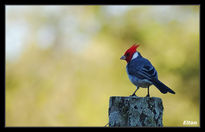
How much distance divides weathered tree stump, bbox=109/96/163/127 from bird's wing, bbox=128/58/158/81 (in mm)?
996

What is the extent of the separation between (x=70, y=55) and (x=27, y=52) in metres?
1.49

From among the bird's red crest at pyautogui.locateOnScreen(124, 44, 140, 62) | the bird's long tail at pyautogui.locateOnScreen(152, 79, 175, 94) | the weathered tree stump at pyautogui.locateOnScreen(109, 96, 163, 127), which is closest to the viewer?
the weathered tree stump at pyautogui.locateOnScreen(109, 96, 163, 127)

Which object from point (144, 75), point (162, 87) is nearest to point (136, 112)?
point (162, 87)

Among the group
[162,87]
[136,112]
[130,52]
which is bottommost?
[136,112]

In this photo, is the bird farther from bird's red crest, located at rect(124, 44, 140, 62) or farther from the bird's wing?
bird's red crest, located at rect(124, 44, 140, 62)

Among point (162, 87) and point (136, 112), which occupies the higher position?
point (162, 87)

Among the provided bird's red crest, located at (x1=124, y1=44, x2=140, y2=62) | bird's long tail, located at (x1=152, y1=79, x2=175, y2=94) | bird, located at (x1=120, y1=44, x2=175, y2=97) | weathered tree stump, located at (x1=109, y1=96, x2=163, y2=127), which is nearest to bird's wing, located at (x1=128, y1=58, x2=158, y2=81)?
bird, located at (x1=120, y1=44, x2=175, y2=97)

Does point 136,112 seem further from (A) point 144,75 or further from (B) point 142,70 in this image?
(B) point 142,70

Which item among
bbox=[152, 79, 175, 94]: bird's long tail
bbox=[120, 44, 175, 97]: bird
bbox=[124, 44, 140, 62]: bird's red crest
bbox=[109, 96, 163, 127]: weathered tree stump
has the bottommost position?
bbox=[109, 96, 163, 127]: weathered tree stump

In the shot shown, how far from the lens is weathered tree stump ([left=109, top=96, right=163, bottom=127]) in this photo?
165 inches

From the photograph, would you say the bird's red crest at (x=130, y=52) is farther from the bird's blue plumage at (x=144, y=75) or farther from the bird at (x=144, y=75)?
the bird's blue plumage at (x=144, y=75)

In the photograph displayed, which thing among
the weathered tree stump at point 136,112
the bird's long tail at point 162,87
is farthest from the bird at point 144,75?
the weathered tree stump at point 136,112

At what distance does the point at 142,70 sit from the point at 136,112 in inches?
51.4

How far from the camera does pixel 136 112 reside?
4191mm
